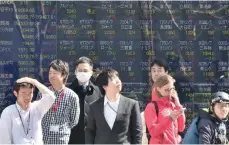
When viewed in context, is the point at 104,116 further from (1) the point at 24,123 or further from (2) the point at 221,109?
(2) the point at 221,109

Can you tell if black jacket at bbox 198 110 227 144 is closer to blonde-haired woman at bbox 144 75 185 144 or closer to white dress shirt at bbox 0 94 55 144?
blonde-haired woman at bbox 144 75 185 144

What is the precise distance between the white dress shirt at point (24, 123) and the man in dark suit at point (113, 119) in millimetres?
439

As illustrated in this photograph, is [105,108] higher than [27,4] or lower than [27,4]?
lower

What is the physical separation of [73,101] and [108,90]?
58 centimetres

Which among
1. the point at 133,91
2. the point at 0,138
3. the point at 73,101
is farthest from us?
the point at 133,91

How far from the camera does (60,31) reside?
21.1 feet

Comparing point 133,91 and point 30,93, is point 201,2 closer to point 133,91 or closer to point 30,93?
point 133,91

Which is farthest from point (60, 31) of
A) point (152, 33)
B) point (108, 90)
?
point (108, 90)

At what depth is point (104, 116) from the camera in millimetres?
4480

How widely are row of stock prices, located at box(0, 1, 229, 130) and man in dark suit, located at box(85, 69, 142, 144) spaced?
1851 millimetres

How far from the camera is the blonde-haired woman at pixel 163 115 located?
4.66 meters

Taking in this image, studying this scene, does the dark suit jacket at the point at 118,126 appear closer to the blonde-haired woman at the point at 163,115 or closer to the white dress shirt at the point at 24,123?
the blonde-haired woman at the point at 163,115

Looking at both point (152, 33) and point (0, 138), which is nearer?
point (0, 138)

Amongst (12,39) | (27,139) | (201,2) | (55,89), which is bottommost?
(27,139)
